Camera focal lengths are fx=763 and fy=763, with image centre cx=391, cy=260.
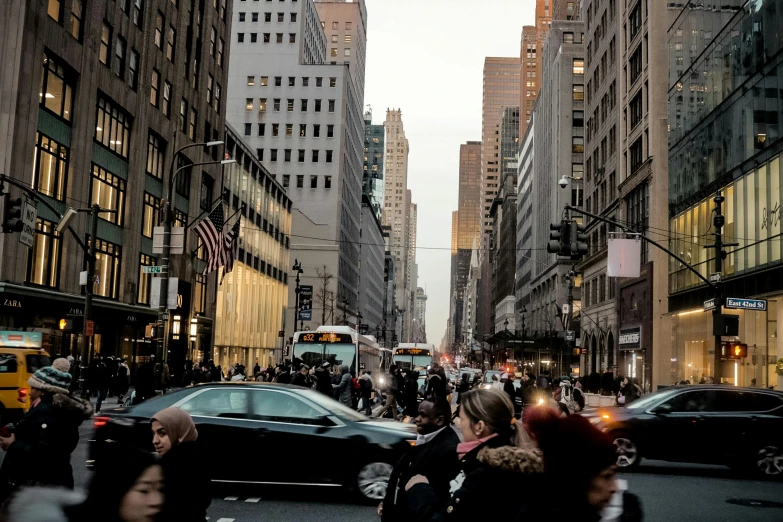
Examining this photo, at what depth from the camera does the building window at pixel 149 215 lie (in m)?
44.2

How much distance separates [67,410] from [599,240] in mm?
56435

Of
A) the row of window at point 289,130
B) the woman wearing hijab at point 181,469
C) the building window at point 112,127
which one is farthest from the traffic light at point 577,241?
the row of window at point 289,130

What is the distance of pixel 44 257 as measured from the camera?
3256 cm

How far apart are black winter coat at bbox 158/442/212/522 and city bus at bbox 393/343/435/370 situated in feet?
155

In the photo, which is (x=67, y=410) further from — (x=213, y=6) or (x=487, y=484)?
(x=213, y=6)

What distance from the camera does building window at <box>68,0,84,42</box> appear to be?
34.9m

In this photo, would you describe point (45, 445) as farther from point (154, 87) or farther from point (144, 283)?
point (154, 87)

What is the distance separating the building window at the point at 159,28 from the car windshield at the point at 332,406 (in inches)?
1556

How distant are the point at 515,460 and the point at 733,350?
19.6 m

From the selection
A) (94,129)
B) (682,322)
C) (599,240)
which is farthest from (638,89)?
(94,129)

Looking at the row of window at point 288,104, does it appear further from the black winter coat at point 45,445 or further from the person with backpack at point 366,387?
the black winter coat at point 45,445

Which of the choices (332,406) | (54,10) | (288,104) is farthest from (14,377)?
(288,104)

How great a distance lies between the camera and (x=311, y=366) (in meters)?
34.8

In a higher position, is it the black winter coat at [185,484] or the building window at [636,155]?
the building window at [636,155]
